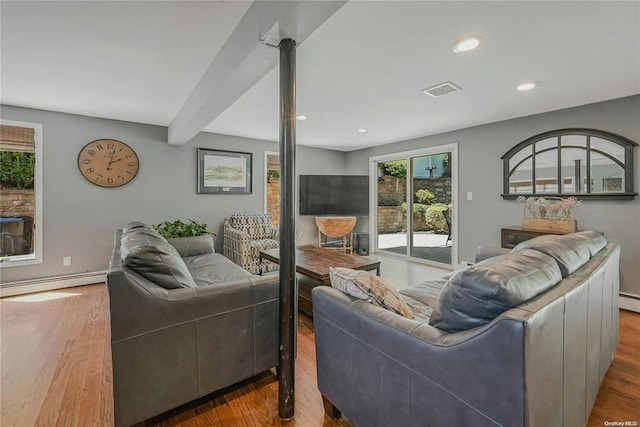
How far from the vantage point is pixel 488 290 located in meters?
0.96

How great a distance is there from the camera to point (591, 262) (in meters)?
1.51


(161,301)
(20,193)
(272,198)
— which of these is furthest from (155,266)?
(272,198)

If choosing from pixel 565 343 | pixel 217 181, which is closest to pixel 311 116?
pixel 217 181

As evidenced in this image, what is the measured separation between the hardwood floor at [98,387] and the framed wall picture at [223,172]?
2.53 meters

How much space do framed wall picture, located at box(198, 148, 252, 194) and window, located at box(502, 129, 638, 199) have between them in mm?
3937

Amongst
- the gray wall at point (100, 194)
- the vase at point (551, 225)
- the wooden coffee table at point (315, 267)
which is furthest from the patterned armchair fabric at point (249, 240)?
the vase at point (551, 225)

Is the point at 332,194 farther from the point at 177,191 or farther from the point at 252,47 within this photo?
the point at 252,47

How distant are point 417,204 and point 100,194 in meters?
4.87

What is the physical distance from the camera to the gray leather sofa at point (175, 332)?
4.56ft

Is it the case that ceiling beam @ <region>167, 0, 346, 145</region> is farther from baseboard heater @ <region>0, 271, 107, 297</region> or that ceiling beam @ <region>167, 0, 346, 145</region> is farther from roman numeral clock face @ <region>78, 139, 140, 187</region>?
baseboard heater @ <region>0, 271, 107, 297</region>

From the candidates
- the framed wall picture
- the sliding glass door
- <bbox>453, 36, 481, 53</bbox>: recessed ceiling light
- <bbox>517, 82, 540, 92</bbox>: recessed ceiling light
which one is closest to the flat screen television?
the sliding glass door

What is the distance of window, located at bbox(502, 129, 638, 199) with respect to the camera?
10.1 feet

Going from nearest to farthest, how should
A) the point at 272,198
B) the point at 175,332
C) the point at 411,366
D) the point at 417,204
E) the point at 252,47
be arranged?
the point at 411,366
the point at 175,332
the point at 252,47
the point at 417,204
the point at 272,198

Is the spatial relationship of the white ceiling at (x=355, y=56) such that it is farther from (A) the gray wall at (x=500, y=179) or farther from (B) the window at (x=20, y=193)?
(B) the window at (x=20, y=193)
